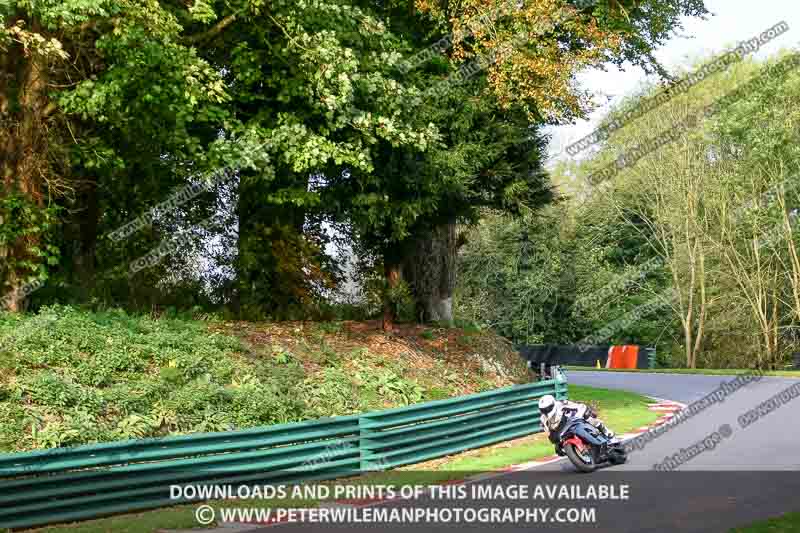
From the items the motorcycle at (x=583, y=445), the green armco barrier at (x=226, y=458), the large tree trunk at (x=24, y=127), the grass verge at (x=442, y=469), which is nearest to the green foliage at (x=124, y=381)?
the green armco barrier at (x=226, y=458)

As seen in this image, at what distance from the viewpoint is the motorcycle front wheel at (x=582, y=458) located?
1424 cm

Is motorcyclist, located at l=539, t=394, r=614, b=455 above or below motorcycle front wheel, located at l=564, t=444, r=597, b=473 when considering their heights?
above

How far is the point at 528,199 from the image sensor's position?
25.4 m

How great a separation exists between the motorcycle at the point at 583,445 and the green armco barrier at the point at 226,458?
2.95 metres

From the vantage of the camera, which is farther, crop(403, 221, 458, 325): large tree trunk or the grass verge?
crop(403, 221, 458, 325): large tree trunk

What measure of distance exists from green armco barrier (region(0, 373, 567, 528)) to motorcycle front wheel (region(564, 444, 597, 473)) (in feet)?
9.85

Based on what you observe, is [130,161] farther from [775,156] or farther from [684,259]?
[684,259]

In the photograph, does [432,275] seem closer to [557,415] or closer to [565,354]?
[557,415]

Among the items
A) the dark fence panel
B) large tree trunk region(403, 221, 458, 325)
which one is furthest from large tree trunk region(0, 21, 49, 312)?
the dark fence panel

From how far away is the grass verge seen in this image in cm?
1128

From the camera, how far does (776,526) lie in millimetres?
9758

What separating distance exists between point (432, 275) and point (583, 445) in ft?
41.6

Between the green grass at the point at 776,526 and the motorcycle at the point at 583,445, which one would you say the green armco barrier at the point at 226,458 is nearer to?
the motorcycle at the point at 583,445

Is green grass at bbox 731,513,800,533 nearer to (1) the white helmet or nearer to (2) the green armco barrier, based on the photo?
(1) the white helmet
